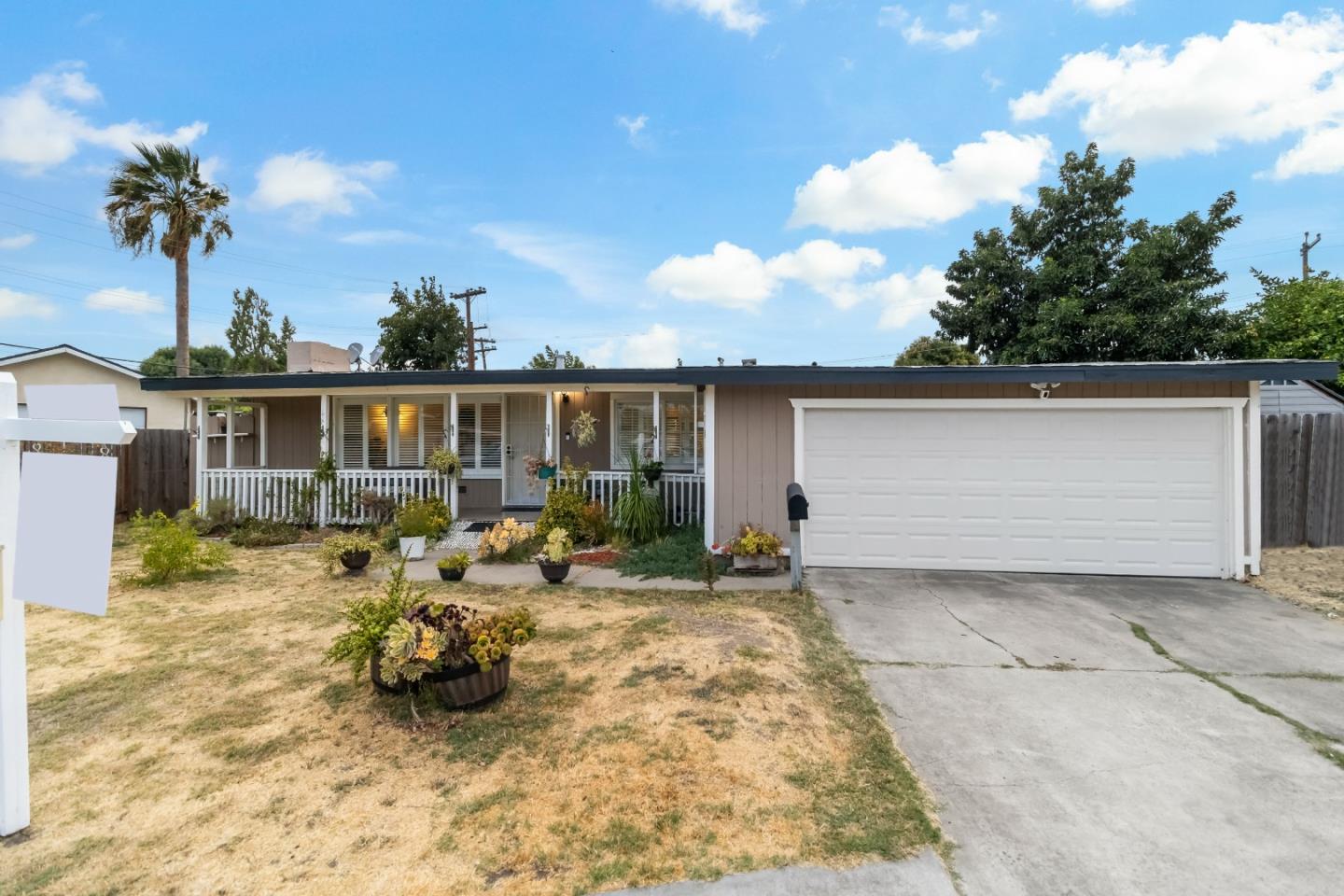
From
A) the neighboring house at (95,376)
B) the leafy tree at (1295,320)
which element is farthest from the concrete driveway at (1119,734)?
the neighboring house at (95,376)

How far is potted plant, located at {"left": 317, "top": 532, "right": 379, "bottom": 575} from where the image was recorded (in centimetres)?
668

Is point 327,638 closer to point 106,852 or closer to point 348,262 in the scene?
point 106,852

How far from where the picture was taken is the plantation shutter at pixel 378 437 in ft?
36.0

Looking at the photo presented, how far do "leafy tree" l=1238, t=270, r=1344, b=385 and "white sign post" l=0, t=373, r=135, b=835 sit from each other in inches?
648

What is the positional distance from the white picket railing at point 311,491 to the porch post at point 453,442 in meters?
0.09

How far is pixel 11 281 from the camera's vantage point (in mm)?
21391

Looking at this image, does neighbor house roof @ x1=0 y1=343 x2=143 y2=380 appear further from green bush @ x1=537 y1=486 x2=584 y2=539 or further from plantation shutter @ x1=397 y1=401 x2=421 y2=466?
green bush @ x1=537 y1=486 x2=584 y2=539

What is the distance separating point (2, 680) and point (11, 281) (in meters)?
29.6

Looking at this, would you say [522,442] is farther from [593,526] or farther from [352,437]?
[593,526]

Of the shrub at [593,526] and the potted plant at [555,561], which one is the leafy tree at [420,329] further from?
the potted plant at [555,561]

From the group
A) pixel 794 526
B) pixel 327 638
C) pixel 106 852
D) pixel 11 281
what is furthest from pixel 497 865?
pixel 11 281

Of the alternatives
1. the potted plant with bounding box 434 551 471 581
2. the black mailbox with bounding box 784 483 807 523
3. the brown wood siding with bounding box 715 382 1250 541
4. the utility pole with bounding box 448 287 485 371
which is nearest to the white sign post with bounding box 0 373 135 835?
the potted plant with bounding box 434 551 471 581

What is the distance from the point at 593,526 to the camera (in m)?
8.20

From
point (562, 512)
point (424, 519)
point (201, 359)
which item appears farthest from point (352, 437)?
point (201, 359)
